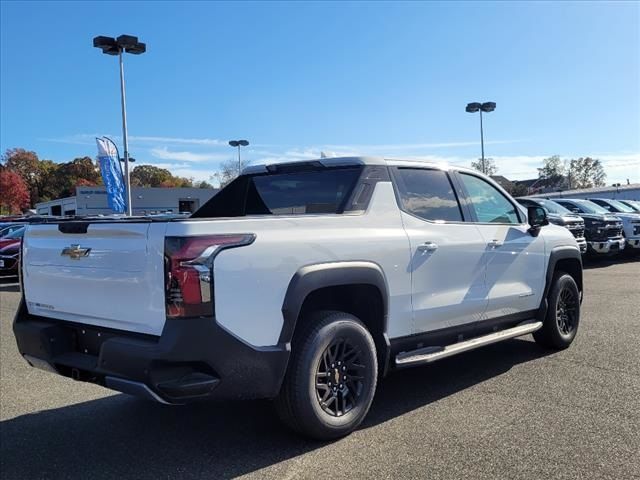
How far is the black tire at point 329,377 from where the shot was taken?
373cm

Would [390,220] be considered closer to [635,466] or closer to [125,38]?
[635,466]

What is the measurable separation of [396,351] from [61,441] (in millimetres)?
2475

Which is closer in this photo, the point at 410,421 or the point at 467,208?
the point at 410,421

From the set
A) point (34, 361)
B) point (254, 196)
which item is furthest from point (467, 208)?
point (34, 361)

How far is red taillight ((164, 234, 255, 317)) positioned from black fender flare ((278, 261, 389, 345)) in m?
0.52

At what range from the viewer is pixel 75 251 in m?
3.80

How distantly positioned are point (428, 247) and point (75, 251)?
2.48 m

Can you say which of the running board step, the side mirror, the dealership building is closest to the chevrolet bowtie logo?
the running board step

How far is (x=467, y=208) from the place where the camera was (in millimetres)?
5211

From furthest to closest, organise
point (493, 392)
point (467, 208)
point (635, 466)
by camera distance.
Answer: point (467, 208), point (493, 392), point (635, 466)

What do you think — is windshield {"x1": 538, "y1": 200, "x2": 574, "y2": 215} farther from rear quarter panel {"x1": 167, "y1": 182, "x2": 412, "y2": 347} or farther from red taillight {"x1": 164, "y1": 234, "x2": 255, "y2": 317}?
red taillight {"x1": 164, "y1": 234, "x2": 255, "y2": 317}

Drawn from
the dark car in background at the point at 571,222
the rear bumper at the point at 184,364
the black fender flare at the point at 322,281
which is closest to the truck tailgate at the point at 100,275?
the rear bumper at the point at 184,364

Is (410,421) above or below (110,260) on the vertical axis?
below

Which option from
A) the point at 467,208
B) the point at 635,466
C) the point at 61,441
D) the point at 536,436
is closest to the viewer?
the point at 635,466
